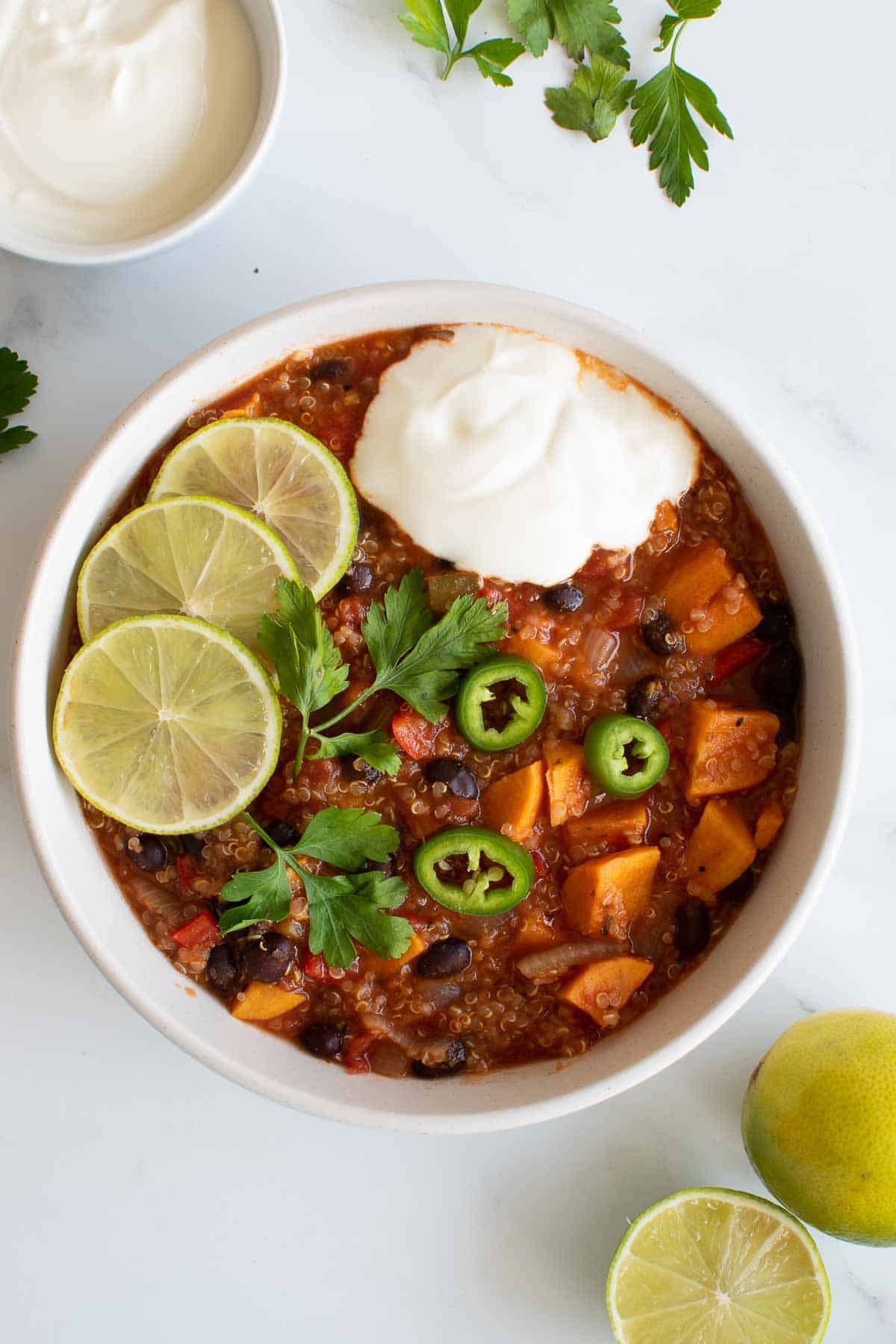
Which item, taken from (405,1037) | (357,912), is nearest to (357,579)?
(357,912)

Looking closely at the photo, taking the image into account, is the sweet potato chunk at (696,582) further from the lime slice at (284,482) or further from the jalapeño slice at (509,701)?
the lime slice at (284,482)

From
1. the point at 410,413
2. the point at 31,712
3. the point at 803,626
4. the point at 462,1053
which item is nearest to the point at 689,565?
the point at 803,626

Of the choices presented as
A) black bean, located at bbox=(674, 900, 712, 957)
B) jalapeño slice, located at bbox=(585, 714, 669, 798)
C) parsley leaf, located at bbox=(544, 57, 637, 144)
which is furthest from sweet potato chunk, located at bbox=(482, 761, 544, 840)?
parsley leaf, located at bbox=(544, 57, 637, 144)

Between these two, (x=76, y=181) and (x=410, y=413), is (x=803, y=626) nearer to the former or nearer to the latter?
(x=410, y=413)

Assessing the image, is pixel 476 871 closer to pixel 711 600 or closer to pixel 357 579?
pixel 357 579

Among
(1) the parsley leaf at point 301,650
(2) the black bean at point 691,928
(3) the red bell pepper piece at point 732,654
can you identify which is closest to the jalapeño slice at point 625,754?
(3) the red bell pepper piece at point 732,654

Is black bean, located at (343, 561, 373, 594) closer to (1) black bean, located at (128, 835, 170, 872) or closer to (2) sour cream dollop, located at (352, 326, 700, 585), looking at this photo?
(2) sour cream dollop, located at (352, 326, 700, 585)
